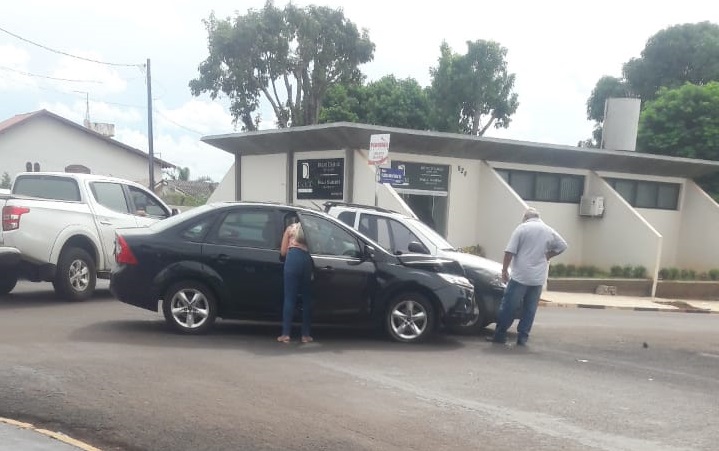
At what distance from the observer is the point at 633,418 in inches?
234

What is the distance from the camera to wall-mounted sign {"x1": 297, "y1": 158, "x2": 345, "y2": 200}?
746 inches

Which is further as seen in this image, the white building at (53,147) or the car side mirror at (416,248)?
the white building at (53,147)

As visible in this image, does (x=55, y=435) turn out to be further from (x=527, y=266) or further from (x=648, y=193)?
(x=648, y=193)

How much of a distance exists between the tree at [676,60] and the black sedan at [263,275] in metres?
35.6

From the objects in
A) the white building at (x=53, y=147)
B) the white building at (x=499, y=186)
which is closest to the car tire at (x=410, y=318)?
the white building at (x=499, y=186)

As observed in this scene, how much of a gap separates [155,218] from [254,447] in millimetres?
8118

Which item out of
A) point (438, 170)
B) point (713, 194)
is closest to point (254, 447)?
point (438, 170)

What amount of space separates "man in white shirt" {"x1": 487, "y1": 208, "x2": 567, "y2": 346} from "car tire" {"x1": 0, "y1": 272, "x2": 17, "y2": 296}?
7320 mm

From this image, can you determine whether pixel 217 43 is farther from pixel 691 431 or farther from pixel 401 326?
pixel 691 431

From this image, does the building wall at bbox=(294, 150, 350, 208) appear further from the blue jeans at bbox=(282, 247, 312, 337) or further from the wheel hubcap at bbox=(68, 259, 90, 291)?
the blue jeans at bbox=(282, 247, 312, 337)

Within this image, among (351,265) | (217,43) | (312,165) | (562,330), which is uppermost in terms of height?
(217,43)

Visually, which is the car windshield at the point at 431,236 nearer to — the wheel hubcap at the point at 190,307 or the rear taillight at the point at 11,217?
the wheel hubcap at the point at 190,307

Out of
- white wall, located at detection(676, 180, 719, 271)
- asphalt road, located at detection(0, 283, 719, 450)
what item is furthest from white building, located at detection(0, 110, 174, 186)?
asphalt road, located at detection(0, 283, 719, 450)

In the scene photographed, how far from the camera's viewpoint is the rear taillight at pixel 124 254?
8.38 metres
